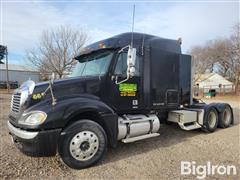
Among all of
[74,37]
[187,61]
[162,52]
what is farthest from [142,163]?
[74,37]

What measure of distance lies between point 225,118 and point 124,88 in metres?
→ 4.91

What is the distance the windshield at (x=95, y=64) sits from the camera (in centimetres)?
503

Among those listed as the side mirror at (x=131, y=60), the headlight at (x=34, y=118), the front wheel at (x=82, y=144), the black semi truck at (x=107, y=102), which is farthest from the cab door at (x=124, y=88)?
the headlight at (x=34, y=118)

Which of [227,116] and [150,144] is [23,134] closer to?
[150,144]

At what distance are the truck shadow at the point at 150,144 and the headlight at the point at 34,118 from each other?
1592 millimetres

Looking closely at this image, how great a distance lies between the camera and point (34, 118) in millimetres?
3875

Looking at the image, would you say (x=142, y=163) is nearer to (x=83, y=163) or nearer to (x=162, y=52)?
(x=83, y=163)

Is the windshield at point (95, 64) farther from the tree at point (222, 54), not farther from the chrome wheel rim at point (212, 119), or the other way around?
the tree at point (222, 54)

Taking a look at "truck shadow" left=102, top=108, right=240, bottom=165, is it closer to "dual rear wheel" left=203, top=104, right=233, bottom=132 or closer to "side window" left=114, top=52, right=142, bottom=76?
"dual rear wheel" left=203, top=104, right=233, bottom=132

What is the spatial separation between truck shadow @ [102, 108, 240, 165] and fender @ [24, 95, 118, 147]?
0.48 metres

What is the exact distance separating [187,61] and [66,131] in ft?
15.0

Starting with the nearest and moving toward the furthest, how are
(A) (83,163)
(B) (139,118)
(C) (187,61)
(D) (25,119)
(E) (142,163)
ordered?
(D) (25,119)
(A) (83,163)
(E) (142,163)
(B) (139,118)
(C) (187,61)

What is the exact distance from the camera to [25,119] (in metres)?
Answer: 3.94

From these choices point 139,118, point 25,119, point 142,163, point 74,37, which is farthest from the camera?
point 74,37
